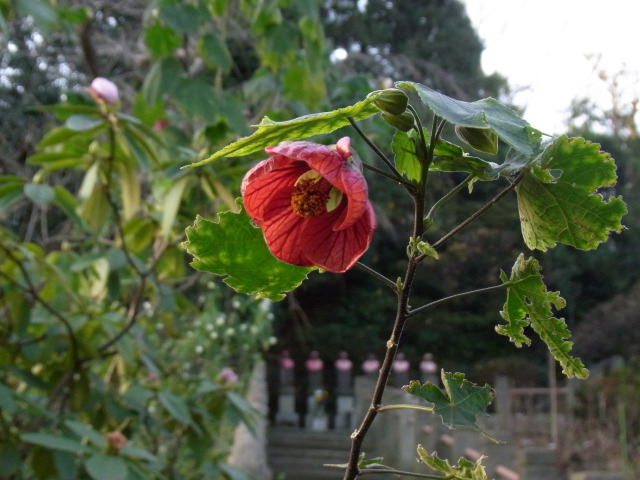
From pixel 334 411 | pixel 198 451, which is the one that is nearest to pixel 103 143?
pixel 198 451

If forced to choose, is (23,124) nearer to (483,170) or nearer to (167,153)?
(167,153)

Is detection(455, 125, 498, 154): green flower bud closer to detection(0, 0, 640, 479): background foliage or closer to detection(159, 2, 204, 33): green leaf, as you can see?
detection(0, 0, 640, 479): background foliage

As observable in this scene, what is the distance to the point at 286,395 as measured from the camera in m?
9.85

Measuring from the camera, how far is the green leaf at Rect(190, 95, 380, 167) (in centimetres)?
39

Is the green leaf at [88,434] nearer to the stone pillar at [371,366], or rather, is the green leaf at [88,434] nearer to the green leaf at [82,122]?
the green leaf at [82,122]

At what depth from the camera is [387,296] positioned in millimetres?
10984

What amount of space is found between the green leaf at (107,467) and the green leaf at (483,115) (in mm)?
988

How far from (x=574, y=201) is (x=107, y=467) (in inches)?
39.7

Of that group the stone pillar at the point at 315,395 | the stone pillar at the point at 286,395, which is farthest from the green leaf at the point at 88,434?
the stone pillar at the point at 286,395

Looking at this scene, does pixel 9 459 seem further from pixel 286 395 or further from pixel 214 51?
pixel 286 395

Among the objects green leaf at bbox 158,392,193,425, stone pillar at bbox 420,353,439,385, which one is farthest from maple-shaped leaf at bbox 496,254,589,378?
stone pillar at bbox 420,353,439,385

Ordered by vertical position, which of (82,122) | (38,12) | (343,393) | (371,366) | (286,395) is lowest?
(82,122)

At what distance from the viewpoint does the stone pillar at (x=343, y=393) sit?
988 centimetres

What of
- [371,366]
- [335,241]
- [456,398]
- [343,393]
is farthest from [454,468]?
[343,393]
